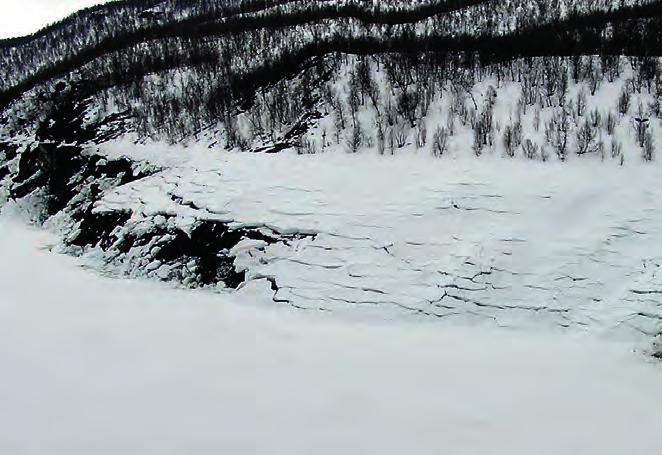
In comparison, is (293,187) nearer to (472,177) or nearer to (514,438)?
(472,177)

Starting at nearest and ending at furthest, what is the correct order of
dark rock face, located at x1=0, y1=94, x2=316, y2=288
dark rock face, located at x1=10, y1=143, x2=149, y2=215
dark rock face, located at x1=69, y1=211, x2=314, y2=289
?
dark rock face, located at x1=69, y1=211, x2=314, y2=289 < dark rock face, located at x1=0, y1=94, x2=316, y2=288 < dark rock face, located at x1=10, y1=143, x2=149, y2=215

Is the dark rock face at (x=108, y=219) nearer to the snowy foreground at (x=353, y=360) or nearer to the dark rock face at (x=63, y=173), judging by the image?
the dark rock face at (x=63, y=173)

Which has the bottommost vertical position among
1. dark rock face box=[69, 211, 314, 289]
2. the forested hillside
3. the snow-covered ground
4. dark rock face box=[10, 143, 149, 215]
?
the snow-covered ground

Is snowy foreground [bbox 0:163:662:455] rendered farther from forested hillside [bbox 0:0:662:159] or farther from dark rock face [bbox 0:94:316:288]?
forested hillside [bbox 0:0:662:159]

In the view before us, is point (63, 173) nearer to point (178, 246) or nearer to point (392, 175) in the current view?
point (178, 246)

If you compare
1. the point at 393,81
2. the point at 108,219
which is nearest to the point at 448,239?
the point at 393,81

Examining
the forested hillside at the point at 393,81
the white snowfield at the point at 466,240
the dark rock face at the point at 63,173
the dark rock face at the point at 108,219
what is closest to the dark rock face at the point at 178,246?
the dark rock face at the point at 108,219

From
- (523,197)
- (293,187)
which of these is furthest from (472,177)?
(293,187)

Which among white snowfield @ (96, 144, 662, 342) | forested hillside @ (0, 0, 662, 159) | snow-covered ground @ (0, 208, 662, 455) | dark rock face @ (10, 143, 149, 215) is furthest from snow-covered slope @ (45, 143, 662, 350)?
dark rock face @ (10, 143, 149, 215)
